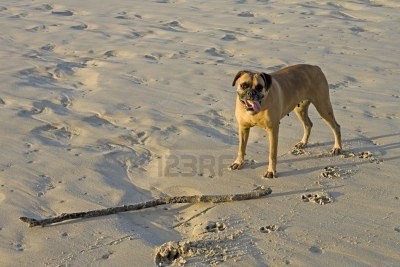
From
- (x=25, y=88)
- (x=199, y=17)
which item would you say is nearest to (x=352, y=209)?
(x=25, y=88)

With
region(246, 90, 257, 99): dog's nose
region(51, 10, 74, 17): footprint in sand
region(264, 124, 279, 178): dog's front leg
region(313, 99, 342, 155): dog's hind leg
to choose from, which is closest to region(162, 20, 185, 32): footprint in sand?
region(51, 10, 74, 17): footprint in sand

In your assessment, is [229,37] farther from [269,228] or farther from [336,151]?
[269,228]

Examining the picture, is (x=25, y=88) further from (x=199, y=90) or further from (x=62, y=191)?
(x=62, y=191)

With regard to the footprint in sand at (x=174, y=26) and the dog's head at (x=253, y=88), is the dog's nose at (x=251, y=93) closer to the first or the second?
the dog's head at (x=253, y=88)

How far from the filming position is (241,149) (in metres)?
5.68

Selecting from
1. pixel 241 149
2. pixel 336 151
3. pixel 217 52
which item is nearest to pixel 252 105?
pixel 241 149

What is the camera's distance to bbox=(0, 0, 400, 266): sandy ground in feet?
13.9

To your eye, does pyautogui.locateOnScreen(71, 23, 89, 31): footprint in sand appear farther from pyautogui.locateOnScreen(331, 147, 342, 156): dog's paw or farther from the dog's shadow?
pyautogui.locateOnScreen(331, 147, 342, 156): dog's paw

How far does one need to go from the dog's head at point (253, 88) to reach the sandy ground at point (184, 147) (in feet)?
2.86

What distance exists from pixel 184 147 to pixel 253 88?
1.50 meters

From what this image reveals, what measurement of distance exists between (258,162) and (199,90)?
2.57 meters

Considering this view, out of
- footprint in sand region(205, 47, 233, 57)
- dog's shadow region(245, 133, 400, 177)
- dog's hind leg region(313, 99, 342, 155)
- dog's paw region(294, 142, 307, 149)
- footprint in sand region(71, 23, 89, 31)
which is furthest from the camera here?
footprint in sand region(71, 23, 89, 31)

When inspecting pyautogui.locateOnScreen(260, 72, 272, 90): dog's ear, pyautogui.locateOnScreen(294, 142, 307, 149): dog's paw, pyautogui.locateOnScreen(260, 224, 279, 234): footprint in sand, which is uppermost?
pyautogui.locateOnScreen(260, 72, 272, 90): dog's ear

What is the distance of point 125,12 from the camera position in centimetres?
1364
